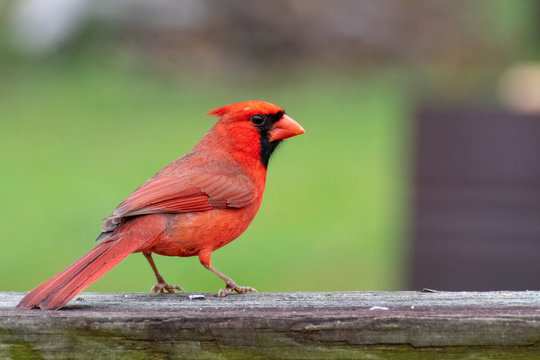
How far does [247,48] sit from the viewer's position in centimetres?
1465

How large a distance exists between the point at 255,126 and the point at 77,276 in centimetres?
147

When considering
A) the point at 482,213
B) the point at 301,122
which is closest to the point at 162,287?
the point at 482,213

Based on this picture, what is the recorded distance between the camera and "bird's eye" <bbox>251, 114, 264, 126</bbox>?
3.89m

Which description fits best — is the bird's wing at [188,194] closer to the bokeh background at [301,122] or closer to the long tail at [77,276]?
the long tail at [77,276]

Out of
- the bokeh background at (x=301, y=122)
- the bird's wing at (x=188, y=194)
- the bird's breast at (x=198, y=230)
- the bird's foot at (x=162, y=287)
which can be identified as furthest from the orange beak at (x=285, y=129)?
the bokeh background at (x=301, y=122)

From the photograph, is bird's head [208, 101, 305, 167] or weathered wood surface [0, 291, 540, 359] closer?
weathered wood surface [0, 291, 540, 359]

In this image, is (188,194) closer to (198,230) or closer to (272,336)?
(198,230)

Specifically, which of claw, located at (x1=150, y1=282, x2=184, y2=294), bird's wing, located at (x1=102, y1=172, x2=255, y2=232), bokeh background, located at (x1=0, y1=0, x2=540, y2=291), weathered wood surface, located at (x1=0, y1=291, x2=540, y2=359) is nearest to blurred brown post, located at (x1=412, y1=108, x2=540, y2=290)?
bokeh background, located at (x1=0, y1=0, x2=540, y2=291)

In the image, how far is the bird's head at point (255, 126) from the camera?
3850mm

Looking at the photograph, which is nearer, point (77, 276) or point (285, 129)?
point (77, 276)

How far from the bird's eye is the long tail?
903mm

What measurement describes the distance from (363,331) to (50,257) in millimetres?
6389

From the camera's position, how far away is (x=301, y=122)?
12.0 meters

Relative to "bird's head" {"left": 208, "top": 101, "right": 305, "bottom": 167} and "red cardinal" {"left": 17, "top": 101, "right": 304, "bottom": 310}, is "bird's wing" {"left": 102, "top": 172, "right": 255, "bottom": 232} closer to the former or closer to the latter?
"red cardinal" {"left": 17, "top": 101, "right": 304, "bottom": 310}
